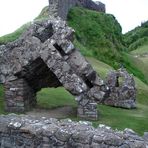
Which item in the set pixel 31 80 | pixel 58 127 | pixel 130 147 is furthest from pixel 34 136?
pixel 31 80

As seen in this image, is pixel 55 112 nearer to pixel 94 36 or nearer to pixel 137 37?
pixel 94 36

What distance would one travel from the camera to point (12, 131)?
1372 cm

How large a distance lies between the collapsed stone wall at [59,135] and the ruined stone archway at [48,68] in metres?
7.59

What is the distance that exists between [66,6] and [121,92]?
25870 millimetres

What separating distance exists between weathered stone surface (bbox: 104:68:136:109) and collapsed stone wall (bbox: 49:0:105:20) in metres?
19.2

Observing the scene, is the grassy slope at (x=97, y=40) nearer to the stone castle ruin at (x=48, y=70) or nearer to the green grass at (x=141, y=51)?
the green grass at (x=141, y=51)

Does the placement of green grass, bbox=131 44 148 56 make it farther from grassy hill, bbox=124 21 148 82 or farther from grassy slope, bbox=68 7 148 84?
grassy slope, bbox=68 7 148 84

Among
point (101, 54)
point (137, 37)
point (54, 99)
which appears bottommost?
point (54, 99)

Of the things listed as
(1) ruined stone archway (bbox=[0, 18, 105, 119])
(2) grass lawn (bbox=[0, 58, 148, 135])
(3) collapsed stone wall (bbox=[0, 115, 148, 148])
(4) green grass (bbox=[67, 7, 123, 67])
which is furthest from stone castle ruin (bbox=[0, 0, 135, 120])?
(4) green grass (bbox=[67, 7, 123, 67])

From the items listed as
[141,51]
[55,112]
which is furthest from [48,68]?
[141,51]

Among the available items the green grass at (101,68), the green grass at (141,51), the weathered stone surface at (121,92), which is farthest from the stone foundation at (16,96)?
the green grass at (141,51)

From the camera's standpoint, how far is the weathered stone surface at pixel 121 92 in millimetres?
28141

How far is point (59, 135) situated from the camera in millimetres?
12891

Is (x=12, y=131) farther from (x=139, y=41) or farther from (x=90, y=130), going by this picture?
(x=139, y=41)
